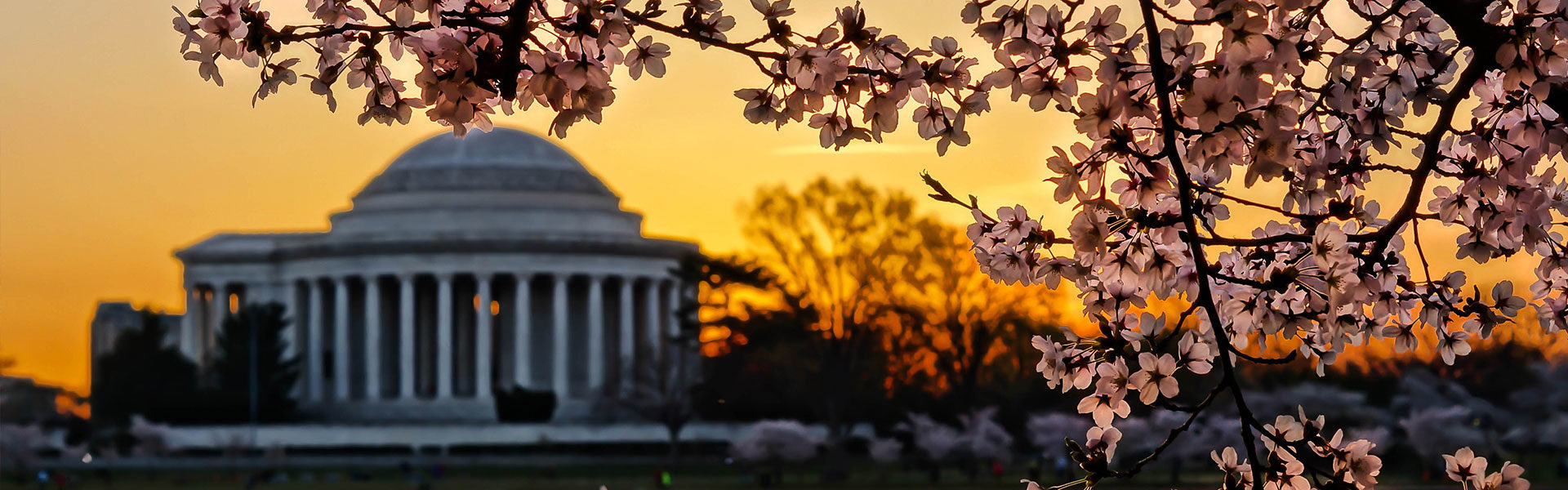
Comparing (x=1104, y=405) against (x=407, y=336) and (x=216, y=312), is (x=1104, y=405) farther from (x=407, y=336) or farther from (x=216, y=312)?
(x=216, y=312)

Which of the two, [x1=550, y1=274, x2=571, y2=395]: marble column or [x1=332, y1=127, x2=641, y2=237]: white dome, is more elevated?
[x1=332, y1=127, x2=641, y2=237]: white dome

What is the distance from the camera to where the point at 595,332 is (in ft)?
332

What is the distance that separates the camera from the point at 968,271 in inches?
2938

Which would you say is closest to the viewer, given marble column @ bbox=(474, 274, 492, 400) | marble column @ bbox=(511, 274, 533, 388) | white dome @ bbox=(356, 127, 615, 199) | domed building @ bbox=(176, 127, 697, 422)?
domed building @ bbox=(176, 127, 697, 422)

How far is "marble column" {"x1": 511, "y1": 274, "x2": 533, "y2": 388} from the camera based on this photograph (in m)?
99.6

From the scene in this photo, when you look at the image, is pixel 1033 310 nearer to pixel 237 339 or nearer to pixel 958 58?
pixel 237 339

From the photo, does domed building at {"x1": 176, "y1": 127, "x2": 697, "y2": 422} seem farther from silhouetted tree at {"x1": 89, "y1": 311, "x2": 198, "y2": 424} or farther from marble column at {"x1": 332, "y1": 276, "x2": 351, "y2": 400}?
silhouetted tree at {"x1": 89, "y1": 311, "x2": 198, "y2": 424}

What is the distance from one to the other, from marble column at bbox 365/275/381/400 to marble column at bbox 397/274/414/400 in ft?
4.41

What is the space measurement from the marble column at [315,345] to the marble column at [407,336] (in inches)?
187

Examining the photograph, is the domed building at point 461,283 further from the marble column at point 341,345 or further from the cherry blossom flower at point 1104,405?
the cherry blossom flower at point 1104,405

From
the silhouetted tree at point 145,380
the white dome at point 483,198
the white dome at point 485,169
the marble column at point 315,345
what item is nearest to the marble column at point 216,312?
the marble column at point 315,345

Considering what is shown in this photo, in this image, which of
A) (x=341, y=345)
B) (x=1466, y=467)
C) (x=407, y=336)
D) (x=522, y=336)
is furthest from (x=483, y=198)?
(x=1466, y=467)

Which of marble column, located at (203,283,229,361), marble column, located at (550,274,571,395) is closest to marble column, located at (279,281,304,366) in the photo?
marble column, located at (203,283,229,361)

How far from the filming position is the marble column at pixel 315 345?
102 metres
